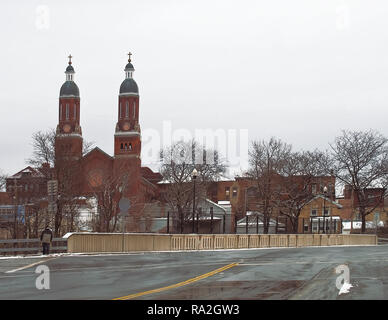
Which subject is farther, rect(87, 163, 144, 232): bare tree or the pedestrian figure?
rect(87, 163, 144, 232): bare tree

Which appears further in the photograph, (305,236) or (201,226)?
(201,226)

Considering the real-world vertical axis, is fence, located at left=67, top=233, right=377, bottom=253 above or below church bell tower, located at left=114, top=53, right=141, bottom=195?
below

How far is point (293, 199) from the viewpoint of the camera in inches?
3622

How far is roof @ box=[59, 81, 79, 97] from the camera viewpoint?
15025cm

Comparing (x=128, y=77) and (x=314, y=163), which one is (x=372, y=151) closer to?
(x=314, y=163)

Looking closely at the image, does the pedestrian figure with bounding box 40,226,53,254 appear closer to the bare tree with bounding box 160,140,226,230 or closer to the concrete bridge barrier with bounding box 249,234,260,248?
the concrete bridge barrier with bounding box 249,234,260,248

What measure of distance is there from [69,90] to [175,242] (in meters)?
115

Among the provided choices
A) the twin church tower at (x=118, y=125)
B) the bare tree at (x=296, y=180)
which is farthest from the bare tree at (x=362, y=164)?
the twin church tower at (x=118, y=125)

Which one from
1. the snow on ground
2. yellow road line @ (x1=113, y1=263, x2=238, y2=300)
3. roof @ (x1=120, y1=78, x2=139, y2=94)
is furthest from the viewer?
roof @ (x1=120, y1=78, x2=139, y2=94)

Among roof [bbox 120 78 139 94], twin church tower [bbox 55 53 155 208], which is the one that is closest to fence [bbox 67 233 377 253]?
twin church tower [bbox 55 53 155 208]

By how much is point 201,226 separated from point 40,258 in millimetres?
67666

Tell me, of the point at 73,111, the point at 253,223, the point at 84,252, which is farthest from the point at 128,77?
the point at 84,252

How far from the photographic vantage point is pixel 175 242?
40625 millimetres

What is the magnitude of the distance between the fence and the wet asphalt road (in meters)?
5.47
